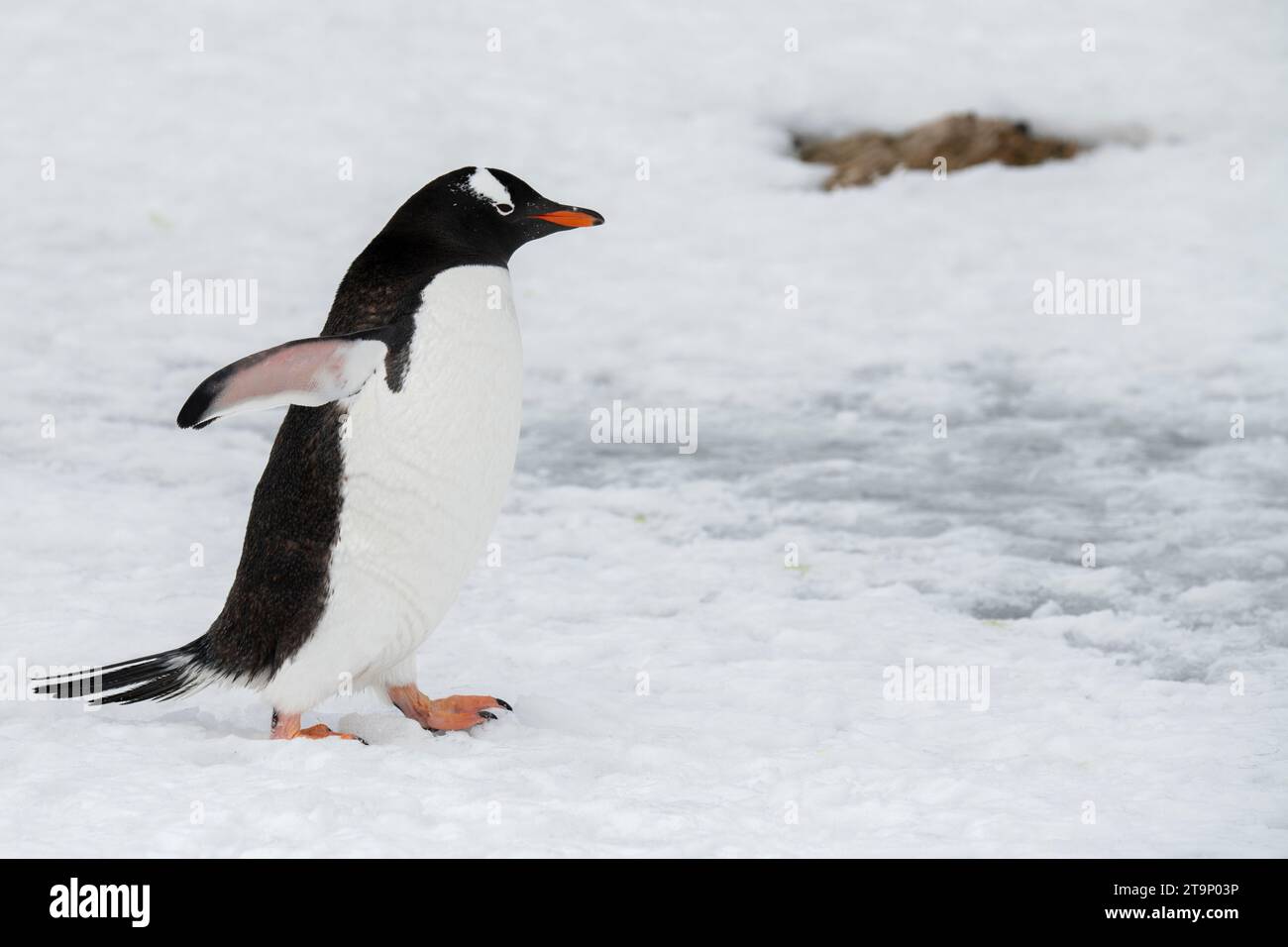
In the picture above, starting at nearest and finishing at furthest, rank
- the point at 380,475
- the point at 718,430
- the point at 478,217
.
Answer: the point at 380,475
the point at 478,217
the point at 718,430

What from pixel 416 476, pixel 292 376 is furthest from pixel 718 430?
pixel 292 376

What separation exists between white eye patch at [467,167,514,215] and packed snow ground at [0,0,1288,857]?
1.10 meters

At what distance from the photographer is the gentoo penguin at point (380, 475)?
307 centimetres

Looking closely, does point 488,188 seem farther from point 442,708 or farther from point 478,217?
point 442,708

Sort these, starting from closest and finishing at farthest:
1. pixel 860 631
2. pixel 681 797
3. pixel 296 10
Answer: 1. pixel 681 797
2. pixel 860 631
3. pixel 296 10

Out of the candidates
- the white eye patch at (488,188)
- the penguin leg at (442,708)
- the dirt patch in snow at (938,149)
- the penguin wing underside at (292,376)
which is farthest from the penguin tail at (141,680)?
the dirt patch in snow at (938,149)

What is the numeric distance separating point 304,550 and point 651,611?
1472 mm

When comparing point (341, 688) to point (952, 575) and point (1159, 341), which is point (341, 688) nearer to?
point (952, 575)

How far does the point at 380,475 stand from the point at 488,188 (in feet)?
2.10

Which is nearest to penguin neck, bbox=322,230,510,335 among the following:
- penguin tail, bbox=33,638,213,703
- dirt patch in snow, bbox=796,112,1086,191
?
penguin tail, bbox=33,638,213,703

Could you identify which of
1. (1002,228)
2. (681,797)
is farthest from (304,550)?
(1002,228)

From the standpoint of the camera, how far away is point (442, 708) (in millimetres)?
3348

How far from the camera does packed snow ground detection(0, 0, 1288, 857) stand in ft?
9.77

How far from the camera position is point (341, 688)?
10.5 ft
